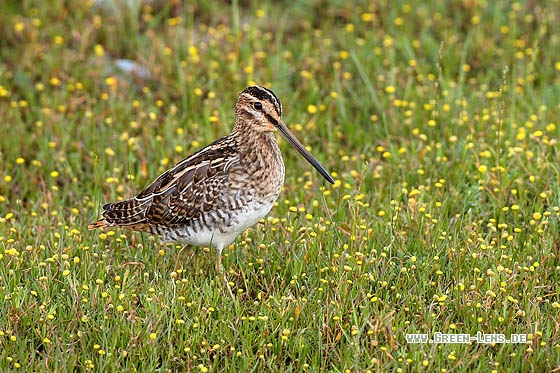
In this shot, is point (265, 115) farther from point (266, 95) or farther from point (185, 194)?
point (185, 194)

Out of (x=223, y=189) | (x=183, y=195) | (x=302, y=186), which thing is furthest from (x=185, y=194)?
(x=302, y=186)

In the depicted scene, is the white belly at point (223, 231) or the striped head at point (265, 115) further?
the striped head at point (265, 115)

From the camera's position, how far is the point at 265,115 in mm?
6152

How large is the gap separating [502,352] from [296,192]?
2.44 m

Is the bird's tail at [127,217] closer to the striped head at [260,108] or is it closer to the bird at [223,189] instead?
the bird at [223,189]

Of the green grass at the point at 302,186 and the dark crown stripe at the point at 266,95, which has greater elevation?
the dark crown stripe at the point at 266,95

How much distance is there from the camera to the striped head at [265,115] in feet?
20.0

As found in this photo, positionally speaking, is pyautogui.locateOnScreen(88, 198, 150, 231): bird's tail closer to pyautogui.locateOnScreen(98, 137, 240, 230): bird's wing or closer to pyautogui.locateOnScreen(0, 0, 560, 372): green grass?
pyautogui.locateOnScreen(98, 137, 240, 230): bird's wing

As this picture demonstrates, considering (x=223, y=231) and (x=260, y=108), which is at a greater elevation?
(x=260, y=108)

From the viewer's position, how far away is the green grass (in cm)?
545

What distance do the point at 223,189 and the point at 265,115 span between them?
1.82 feet

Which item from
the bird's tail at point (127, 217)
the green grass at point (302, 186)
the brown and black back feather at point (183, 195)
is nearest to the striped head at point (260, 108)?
the brown and black back feather at point (183, 195)

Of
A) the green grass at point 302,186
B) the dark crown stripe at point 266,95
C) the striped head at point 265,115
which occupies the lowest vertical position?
the green grass at point 302,186

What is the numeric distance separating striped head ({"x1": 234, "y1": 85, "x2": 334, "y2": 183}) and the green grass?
43 cm
